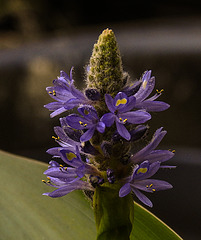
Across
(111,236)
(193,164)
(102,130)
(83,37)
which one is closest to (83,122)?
(102,130)

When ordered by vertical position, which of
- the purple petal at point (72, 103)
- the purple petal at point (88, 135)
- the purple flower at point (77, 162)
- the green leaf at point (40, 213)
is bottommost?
the green leaf at point (40, 213)

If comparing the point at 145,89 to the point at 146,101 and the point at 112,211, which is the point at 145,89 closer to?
the point at 146,101

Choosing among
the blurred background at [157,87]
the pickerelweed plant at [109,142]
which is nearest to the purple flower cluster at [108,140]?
the pickerelweed plant at [109,142]

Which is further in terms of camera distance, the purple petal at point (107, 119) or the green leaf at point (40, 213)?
the green leaf at point (40, 213)

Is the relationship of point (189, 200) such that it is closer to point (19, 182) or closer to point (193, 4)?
point (19, 182)

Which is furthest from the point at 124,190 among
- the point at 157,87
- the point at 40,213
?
the point at 157,87

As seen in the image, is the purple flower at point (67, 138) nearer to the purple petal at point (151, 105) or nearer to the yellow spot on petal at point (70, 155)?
the yellow spot on petal at point (70, 155)

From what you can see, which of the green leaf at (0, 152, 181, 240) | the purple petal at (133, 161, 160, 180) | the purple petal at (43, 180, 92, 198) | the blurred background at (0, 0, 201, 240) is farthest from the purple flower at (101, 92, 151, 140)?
the blurred background at (0, 0, 201, 240)

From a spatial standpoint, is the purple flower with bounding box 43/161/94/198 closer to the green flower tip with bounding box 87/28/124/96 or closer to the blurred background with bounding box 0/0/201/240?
the green flower tip with bounding box 87/28/124/96
